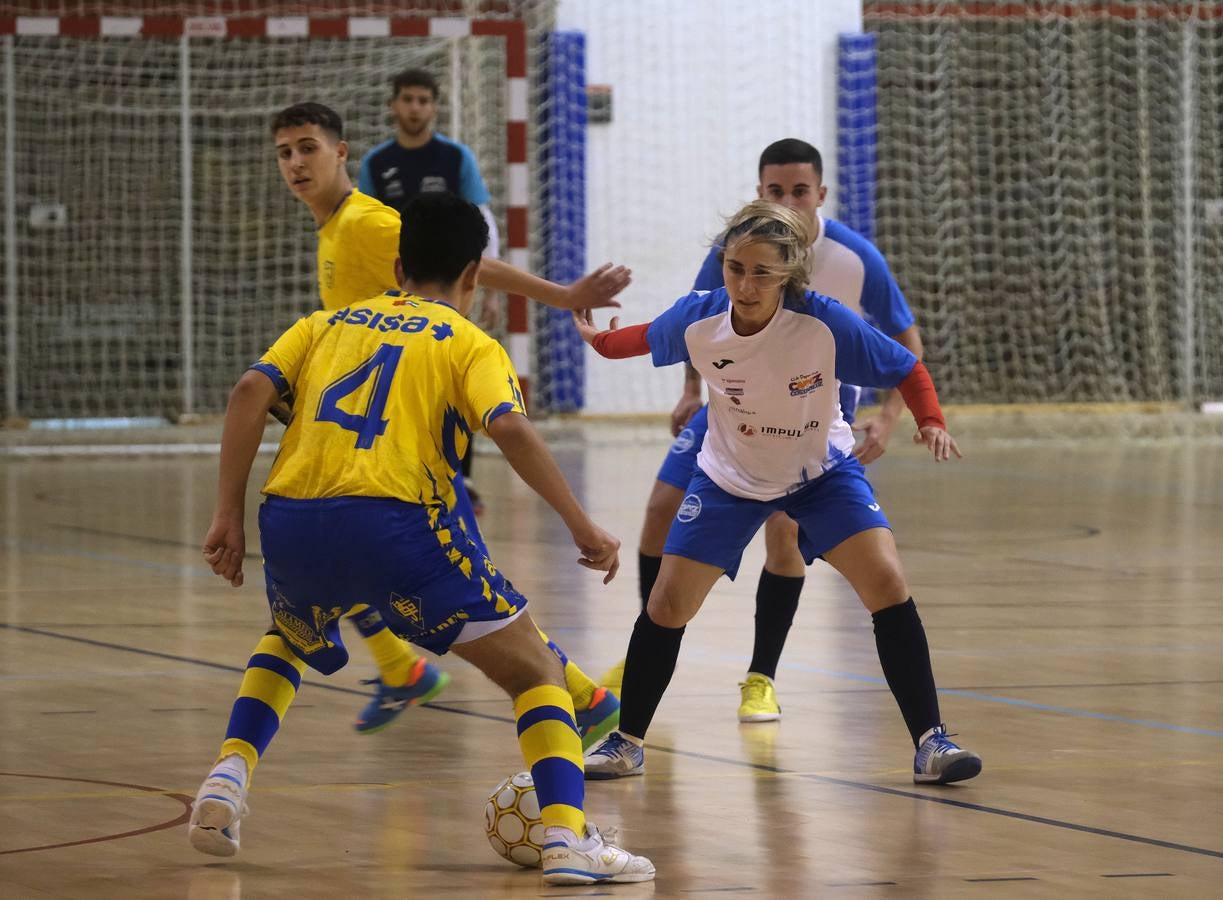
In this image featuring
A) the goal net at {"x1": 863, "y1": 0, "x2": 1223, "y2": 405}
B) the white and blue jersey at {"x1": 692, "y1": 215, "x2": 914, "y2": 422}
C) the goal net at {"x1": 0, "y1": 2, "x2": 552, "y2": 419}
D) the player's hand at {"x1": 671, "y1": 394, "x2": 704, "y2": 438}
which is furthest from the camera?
the goal net at {"x1": 863, "y1": 0, "x2": 1223, "y2": 405}

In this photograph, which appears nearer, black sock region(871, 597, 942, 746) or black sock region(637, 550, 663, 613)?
black sock region(871, 597, 942, 746)

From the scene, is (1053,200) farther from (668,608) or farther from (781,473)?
(668,608)

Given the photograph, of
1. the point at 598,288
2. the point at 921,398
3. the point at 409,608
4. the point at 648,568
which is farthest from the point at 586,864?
the point at 648,568

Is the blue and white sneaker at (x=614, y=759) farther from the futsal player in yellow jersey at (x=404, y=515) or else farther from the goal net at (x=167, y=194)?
the goal net at (x=167, y=194)

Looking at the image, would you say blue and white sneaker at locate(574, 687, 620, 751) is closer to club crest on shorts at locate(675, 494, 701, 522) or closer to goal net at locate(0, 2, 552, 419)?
club crest on shorts at locate(675, 494, 701, 522)

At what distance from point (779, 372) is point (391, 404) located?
1154 millimetres

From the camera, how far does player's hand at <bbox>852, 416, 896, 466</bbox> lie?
15.1 ft

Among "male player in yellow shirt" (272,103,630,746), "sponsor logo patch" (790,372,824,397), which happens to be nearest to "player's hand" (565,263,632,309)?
"male player in yellow shirt" (272,103,630,746)

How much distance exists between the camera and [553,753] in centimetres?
Answer: 319

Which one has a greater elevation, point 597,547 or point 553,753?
point 597,547

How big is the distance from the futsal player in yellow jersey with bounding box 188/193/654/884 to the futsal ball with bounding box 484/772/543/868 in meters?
0.08

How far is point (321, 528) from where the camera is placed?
3.18 m

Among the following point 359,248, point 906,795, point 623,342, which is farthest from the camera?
point 359,248

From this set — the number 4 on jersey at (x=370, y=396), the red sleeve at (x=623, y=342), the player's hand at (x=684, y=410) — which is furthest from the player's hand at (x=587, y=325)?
the number 4 on jersey at (x=370, y=396)
